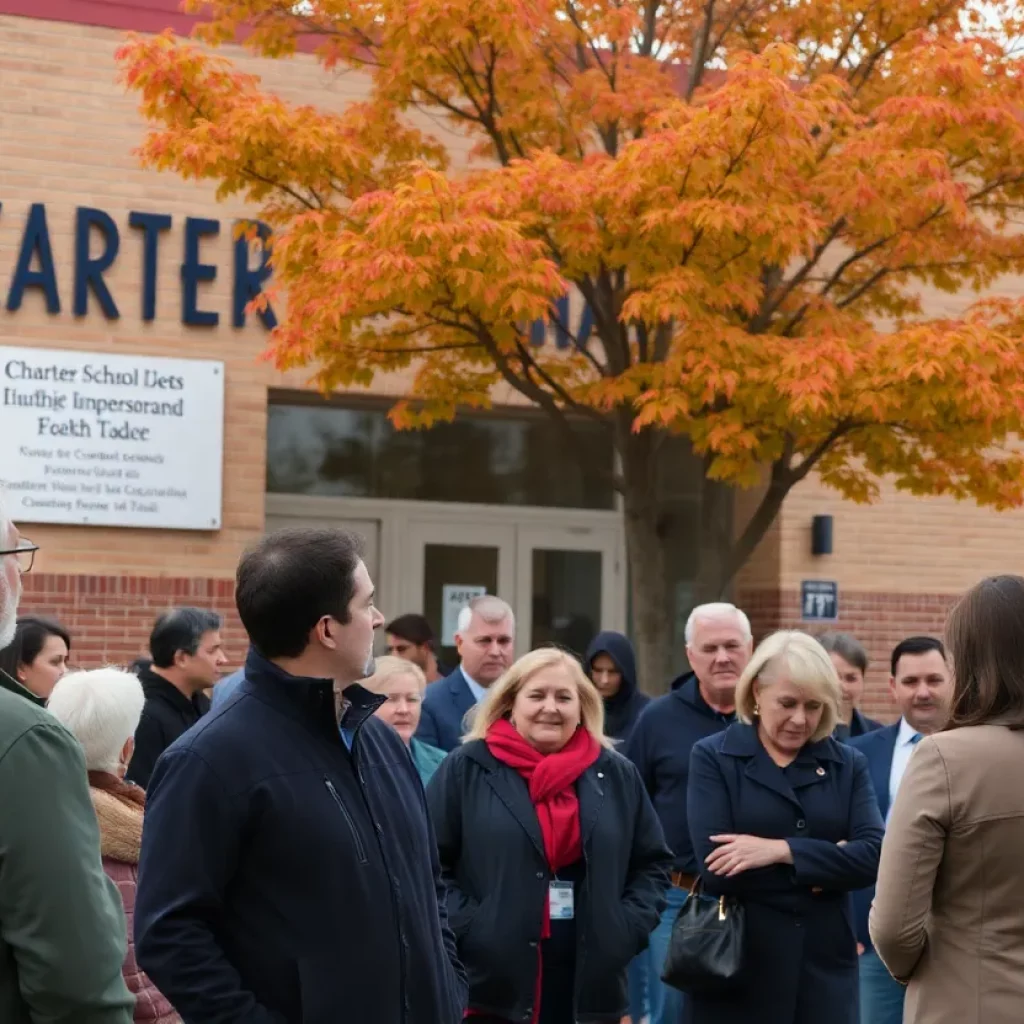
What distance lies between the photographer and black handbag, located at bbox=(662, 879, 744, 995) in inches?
237

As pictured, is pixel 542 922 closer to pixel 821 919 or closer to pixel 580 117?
pixel 821 919

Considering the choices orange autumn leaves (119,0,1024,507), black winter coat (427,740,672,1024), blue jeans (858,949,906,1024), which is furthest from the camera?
orange autumn leaves (119,0,1024,507)

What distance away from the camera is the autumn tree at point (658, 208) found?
389 inches

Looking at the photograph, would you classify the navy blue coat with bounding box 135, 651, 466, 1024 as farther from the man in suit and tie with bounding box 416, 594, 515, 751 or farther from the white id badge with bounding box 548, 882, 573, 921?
the man in suit and tie with bounding box 416, 594, 515, 751

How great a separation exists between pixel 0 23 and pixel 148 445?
3069 millimetres

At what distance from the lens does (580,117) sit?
1144cm

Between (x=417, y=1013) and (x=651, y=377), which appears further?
(x=651, y=377)

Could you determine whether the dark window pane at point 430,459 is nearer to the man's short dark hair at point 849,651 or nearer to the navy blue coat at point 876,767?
the man's short dark hair at point 849,651

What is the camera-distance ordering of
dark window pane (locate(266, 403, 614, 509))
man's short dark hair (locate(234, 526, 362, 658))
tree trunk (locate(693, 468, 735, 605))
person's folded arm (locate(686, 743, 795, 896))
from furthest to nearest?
tree trunk (locate(693, 468, 735, 605)) → dark window pane (locate(266, 403, 614, 509)) → person's folded arm (locate(686, 743, 795, 896)) → man's short dark hair (locate(234, 526, 362, 658))

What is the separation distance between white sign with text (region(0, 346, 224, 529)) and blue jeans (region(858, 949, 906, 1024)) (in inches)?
270

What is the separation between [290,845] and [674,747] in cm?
412

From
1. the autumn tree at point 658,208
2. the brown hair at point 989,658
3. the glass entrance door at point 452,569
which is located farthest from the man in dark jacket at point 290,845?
the glass entrance door at point 452,569

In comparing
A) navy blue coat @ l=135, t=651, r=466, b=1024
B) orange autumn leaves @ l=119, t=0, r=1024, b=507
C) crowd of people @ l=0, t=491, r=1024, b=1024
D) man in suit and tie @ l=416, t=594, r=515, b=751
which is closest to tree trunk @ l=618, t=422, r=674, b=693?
orange autumn leaves @ l=119, t=0, r=1024, b=507

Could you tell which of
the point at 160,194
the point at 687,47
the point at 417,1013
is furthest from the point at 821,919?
the point at 160,194
